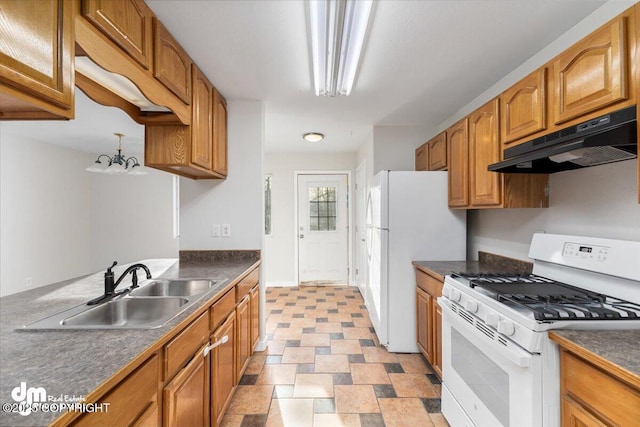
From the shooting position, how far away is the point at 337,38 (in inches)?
65.5

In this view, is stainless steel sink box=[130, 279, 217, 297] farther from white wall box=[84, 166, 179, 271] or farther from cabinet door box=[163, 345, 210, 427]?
white wall box=[84, 166, 179, 271]

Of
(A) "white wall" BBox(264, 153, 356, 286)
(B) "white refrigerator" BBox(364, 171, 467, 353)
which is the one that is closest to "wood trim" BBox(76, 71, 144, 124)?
(B) "white refrigerator" BBox(364, 171, 467, 353)

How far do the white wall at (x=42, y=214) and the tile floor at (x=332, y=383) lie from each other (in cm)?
240

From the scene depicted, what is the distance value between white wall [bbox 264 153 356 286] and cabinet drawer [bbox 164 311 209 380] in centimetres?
361

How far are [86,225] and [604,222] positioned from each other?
4579 mm

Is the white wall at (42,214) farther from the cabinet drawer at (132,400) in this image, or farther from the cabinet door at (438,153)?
the cabinet door at (438,153)

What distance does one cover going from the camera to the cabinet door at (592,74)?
1141mm

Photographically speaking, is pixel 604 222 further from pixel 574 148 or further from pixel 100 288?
pixel 100 288

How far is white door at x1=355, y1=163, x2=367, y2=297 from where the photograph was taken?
422cm

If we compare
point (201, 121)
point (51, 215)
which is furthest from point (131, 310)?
point (51, 215)

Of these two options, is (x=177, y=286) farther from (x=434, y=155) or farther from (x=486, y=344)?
(x=434, y=155)

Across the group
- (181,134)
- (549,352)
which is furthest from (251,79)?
(549,352)

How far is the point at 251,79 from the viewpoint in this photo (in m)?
2.30

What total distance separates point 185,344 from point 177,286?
2.58ft
